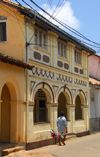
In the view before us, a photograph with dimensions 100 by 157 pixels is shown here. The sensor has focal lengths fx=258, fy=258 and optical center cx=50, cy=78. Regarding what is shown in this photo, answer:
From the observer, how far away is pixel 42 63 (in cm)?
1327

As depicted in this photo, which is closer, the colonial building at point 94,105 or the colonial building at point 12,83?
the colonial building at point 12,83

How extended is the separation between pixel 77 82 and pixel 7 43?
279 inches

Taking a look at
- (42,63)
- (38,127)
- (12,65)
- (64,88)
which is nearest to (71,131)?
(64,88)

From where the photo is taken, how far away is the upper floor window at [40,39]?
13109 millimetres

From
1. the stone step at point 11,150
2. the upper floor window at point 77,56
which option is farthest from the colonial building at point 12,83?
the upper floor window at point 77,56

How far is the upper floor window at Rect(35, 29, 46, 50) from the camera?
1311cm

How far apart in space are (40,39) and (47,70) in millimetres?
1689

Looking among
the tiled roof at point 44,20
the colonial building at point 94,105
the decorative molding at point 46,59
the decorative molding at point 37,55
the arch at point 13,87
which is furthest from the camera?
the colonial building at point 94,105

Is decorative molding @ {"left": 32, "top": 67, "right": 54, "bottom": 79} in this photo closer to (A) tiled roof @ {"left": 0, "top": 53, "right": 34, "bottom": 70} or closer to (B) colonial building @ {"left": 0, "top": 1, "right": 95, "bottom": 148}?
(B) colonial building @ {"left": 0, "top": 1, "right": 95, "bottom": 148}

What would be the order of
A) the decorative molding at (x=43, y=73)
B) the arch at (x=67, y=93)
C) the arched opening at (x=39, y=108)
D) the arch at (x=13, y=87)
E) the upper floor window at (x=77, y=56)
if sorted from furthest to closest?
the upper floor window at (x=77, y=56) → the arched opening at (x=39, y=108) → the arch at (x=67, y=93) → the decorative molding at (x=43, y=73) → the arch at (x=13, y=87)

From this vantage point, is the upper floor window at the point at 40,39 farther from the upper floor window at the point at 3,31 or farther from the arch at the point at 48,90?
the arch at the point at 48,90

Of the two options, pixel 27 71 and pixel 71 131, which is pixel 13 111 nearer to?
pixel 27 71

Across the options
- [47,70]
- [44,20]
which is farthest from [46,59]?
[44,20]

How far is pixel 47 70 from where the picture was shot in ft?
45.4
